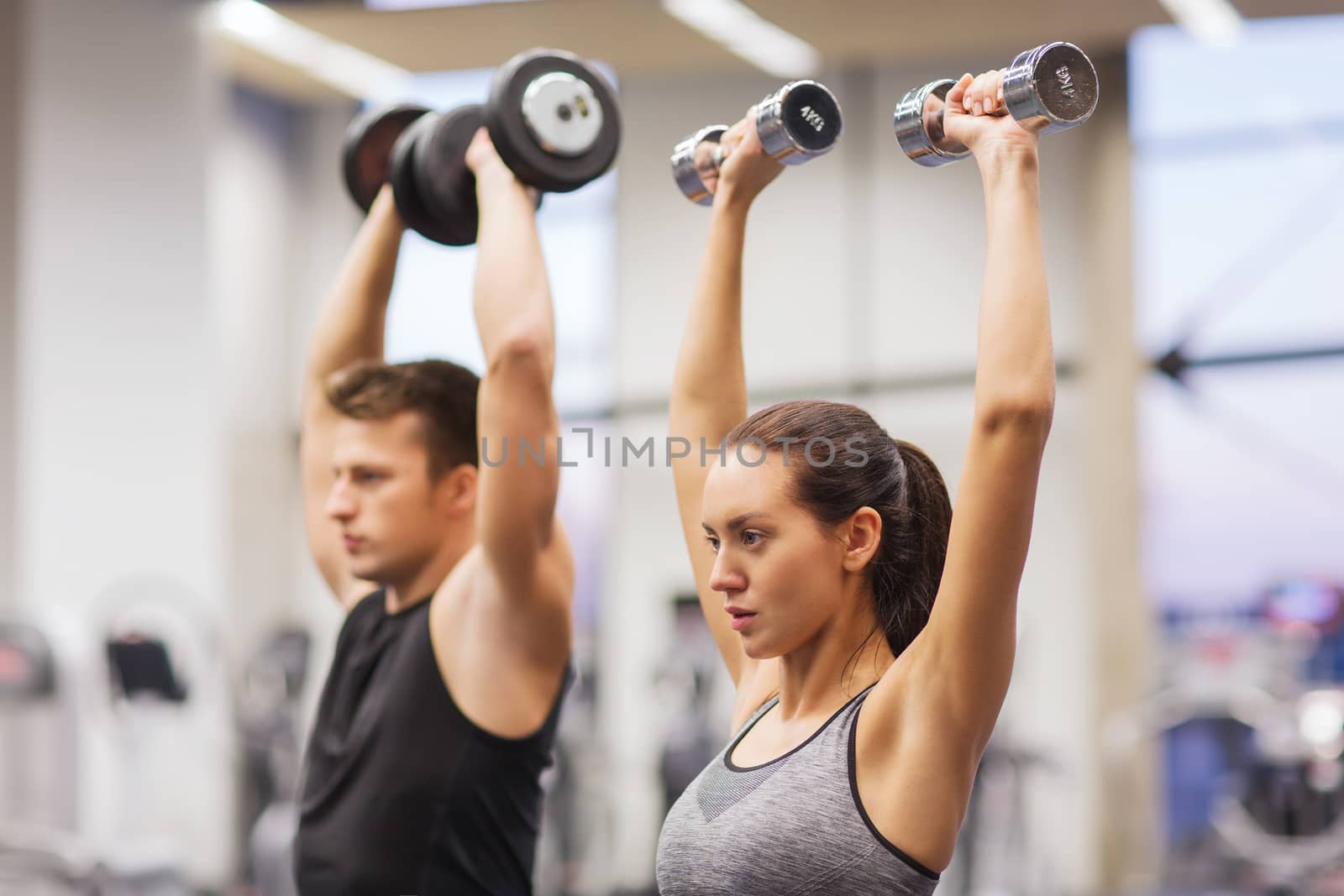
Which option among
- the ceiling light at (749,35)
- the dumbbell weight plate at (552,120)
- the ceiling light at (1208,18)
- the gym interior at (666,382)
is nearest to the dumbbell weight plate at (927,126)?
the dumbbell weight plate at (552,120)

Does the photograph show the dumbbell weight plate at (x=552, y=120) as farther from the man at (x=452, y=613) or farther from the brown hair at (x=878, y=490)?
the brown hair at (x=878, y=490)

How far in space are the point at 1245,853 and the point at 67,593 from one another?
14.4ft

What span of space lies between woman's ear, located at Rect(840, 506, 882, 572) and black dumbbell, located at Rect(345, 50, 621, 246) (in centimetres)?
65

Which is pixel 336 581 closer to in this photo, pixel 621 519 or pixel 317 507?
pixel 317 507

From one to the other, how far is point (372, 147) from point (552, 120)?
58 cm

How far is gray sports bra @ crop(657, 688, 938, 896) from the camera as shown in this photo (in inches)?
51.9

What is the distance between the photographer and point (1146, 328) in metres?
7.46

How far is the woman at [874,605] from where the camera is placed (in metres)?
1.27

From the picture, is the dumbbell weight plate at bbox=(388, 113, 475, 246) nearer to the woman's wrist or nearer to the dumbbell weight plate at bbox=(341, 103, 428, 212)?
the dumbbell weight plate at bbox=(341, 103, 428, 212)

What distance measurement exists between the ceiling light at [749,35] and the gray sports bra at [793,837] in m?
5.45

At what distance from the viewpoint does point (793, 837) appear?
134cm

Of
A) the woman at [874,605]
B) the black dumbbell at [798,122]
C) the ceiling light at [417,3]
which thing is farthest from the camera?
the ceiling light at [417,3]

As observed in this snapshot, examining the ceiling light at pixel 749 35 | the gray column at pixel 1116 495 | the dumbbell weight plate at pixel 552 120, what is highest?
the ceiling light at pixel 749 35
